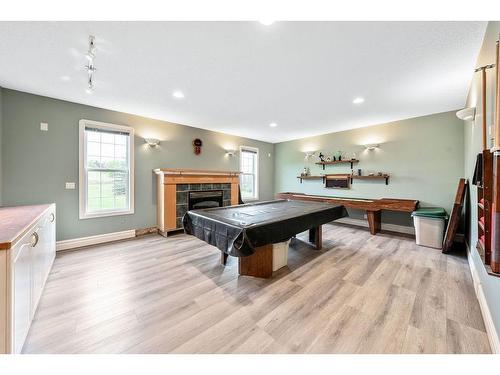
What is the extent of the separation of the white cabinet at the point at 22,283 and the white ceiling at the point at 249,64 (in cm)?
182

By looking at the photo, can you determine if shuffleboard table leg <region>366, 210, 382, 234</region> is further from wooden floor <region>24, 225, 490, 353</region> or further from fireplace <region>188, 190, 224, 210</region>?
fireplace <region>188, 190, 224, 210</region>

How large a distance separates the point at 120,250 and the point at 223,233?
89.0 inches

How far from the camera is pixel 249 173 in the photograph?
6477 millimetres

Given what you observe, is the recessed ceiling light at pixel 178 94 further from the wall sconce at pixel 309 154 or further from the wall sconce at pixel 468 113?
the wall sconce at pixel 309 154

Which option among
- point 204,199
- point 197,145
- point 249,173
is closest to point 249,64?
point 197,145

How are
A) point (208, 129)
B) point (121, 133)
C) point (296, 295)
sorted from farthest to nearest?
point (208, 129) → point (121, 133) → point (296, 295)

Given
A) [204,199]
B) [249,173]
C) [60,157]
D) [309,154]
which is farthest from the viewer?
[249,173]

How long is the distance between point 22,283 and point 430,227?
17.0 ft

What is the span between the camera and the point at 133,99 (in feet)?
10.7

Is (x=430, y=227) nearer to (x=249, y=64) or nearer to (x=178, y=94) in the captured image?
(x=249, y=64)

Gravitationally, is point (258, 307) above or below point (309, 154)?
below
